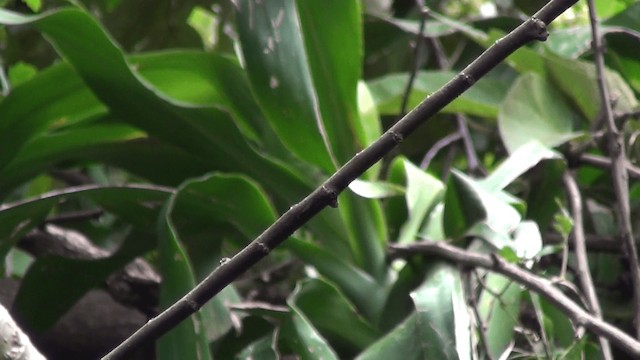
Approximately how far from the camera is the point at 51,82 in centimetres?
93

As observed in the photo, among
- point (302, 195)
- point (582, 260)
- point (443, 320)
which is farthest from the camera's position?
point (302, 195)

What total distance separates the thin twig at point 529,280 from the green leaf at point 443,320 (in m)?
0.04

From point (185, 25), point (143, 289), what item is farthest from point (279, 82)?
point (185, 25)

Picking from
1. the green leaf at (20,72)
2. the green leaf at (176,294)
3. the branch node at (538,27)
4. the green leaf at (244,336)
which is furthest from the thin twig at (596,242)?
the green leaf at (20,72)

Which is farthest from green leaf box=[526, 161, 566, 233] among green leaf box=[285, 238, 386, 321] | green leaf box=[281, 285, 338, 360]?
green leaf box=[281, 285, 338, 360]

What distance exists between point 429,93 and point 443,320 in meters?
0.40

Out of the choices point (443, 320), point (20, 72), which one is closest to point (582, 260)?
point (443, 320)

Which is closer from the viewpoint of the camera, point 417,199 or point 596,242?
point 417,199

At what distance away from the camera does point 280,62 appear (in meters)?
0.84

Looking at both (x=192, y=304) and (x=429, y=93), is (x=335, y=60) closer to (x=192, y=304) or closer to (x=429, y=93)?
(x=429, y=93)

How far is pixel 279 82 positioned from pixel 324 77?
2.1 inches

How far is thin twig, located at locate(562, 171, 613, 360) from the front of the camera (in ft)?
2.31

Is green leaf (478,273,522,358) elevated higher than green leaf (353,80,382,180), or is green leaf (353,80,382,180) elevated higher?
green leaf (353,80,382,180)

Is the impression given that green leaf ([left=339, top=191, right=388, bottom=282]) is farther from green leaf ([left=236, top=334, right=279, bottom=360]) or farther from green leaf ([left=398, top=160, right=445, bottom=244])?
green leaf ([left=236, top=334, right=279, bottom=360])
